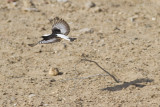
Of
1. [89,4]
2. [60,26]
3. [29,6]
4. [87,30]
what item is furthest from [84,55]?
[29,6]

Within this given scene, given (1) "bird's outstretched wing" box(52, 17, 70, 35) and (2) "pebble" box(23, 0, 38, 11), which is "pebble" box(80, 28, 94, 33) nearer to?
(2) "pebble" box(23, 0, 38, 11)

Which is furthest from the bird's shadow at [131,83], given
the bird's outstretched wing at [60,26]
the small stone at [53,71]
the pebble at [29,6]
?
the pebble at [29,6]

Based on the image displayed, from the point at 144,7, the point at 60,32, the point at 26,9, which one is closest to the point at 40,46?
the point at 60,32

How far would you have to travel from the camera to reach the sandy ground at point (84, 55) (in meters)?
5.02

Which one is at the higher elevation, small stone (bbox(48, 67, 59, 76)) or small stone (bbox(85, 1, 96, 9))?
small stone (bbox(85, 1, 96, 9))

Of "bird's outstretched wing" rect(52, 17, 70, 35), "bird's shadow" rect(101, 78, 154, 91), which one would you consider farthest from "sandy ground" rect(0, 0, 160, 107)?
"bird's outstretched wing" rect(52, 17, 70, 35)

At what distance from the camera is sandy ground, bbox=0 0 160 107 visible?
5.02 meters

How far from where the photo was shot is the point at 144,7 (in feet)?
27.1

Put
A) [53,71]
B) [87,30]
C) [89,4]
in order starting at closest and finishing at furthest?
1. [53,71]
2. [87,30]
3. [89,4]

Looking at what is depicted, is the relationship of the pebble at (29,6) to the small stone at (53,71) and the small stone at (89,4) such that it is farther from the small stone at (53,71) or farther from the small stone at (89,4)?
the small stone at (53,71)

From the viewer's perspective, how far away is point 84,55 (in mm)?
6227

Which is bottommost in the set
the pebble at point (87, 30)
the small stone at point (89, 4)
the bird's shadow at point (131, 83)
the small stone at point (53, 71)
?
the bird's shadow at point (131, 83)

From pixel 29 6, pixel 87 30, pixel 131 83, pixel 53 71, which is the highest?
pixel 29 6

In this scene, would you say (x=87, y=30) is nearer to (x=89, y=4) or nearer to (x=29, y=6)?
(x=89, y=4)
